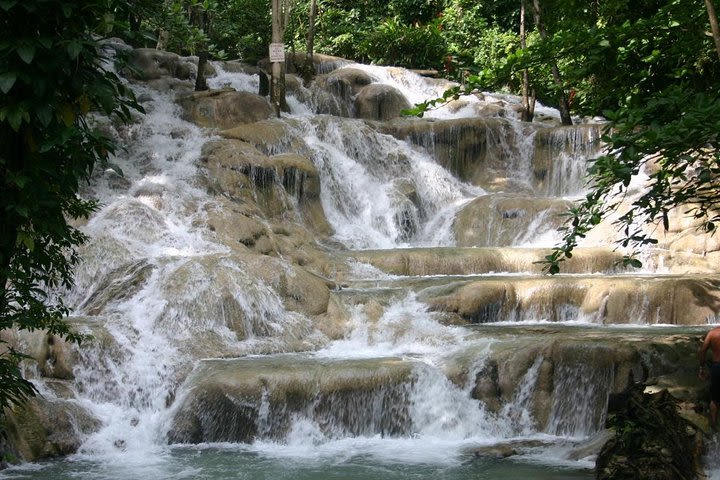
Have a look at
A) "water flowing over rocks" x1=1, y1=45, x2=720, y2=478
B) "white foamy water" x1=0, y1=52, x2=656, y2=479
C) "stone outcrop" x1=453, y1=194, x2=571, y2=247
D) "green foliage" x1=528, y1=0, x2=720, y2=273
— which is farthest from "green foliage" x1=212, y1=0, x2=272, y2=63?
"green foliage" x1=528, y1=0, x2=720, y2=273

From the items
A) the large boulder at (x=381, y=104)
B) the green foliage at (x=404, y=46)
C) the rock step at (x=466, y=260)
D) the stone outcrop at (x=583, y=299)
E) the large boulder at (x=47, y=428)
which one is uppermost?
the green foliage at (x=404, y=46)

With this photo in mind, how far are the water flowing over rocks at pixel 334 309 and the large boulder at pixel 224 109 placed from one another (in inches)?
2.0

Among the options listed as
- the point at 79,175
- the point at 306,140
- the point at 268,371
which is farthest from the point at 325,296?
the point at 79,175

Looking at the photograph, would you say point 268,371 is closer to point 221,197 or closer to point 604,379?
point 604,379

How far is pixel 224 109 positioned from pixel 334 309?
836 centimetres

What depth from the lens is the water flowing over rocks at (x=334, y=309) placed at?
8.49 metres

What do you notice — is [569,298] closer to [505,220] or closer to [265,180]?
[505,220]

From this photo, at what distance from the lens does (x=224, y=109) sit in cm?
1809

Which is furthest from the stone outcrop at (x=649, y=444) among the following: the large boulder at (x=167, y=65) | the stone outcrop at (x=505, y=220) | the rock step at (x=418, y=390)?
the large boulder at (x=167, y=65)

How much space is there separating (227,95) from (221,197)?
5.08 m

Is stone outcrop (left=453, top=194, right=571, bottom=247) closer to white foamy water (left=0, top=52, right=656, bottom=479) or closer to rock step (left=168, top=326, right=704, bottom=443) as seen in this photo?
white foamy water (left=0, top=52, right=656, bottom=479)

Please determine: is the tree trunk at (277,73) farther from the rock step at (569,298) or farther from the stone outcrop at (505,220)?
the rock step at (569,298)

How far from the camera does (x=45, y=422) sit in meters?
8.06

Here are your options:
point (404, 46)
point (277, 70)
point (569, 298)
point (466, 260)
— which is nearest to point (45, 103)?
point (569, 298)
